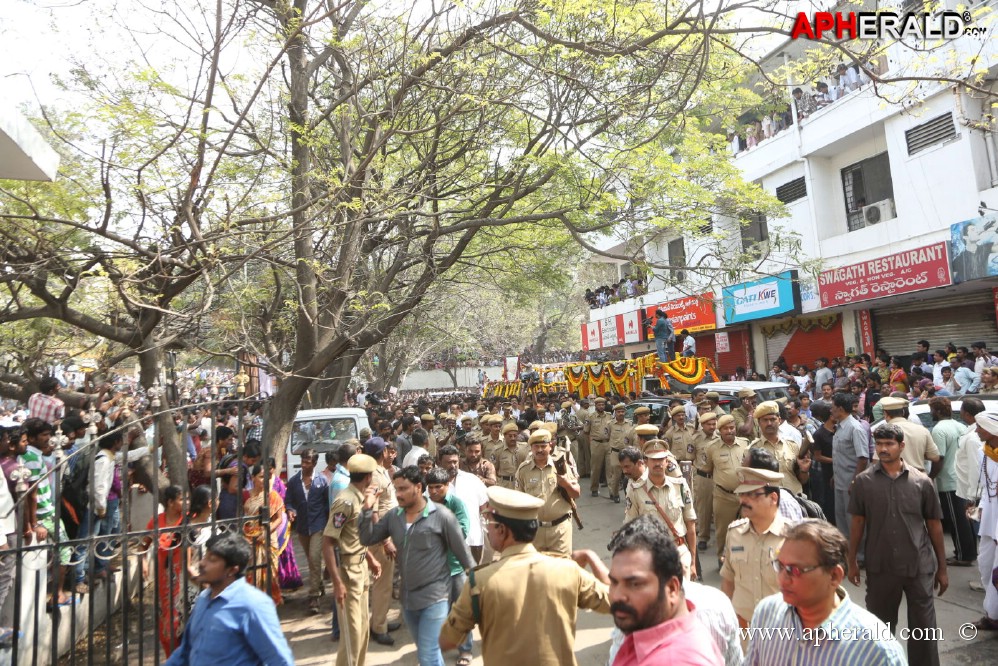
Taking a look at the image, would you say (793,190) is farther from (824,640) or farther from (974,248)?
(824,640)

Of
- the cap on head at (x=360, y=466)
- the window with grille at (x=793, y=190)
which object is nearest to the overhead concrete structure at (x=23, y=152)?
the cap on head at (x=360, y=466)

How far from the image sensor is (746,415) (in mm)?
9023

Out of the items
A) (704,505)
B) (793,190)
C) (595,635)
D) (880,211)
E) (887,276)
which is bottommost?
(595,635)

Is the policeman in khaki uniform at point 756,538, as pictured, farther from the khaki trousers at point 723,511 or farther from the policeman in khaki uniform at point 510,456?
the policeman in khaki uniform at point 510,456

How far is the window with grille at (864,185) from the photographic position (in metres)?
16.0

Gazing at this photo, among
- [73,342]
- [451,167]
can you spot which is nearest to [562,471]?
[451,167]

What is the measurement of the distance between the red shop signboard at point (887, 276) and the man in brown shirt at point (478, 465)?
37.7 ft

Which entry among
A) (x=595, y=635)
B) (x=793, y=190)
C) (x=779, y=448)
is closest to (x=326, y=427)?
(x=595, y=635)

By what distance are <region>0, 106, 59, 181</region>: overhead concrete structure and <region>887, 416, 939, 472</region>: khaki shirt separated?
772cm

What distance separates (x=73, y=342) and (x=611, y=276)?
1258 inches

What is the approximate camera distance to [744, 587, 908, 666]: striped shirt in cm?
217

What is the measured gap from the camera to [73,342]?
436 inches

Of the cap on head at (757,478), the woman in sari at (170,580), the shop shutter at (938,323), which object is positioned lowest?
the woman in sari at (170,580)

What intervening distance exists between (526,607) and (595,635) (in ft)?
9.48
